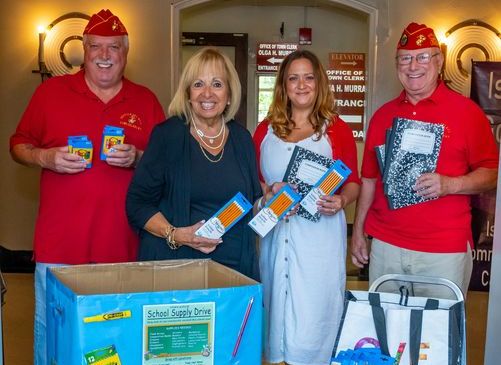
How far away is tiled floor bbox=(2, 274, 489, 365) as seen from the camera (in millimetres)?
3928

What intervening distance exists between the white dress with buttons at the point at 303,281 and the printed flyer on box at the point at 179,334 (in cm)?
124

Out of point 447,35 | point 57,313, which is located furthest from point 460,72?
point 57,313

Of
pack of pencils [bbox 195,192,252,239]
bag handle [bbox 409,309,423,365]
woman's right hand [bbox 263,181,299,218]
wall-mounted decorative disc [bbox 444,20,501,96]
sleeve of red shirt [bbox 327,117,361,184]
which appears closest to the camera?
bag handle [bbox 409,309,423,365]

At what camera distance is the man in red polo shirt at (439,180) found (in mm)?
2699

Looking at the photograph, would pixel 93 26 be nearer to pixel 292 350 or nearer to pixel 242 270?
pixel 242 270

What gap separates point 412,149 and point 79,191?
1330 millimetres

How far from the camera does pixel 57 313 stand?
1579mm

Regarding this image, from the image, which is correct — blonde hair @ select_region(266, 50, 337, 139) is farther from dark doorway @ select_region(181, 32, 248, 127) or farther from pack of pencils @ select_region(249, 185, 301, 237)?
dark doorway @ select_region(181, 32, 248, 127)

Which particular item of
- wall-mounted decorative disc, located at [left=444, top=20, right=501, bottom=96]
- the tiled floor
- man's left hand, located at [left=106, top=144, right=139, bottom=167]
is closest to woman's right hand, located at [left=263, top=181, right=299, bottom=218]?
man's left hand, located at [left=106, top=144, right=139, bottom=167]

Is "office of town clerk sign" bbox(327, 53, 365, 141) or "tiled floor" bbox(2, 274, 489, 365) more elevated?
"office of town clerk sign" bbox(327, 53, 365, 141)

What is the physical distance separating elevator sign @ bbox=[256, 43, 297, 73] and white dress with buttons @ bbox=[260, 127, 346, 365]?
5.59 metres

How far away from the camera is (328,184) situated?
104 inches

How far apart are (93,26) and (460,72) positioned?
12.7 ft

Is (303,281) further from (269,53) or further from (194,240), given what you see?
(269,53)
